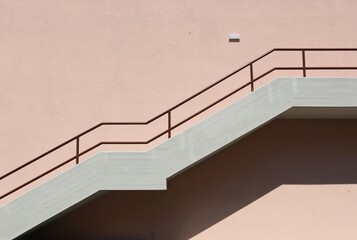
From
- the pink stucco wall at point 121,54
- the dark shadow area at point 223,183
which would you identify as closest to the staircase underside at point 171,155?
the dark shadow area at point 223,183

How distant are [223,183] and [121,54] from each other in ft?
10.1

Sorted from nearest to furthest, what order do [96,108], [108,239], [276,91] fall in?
[276,91], [108,239], [96,108]

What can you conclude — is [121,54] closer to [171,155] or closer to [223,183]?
[171,155]

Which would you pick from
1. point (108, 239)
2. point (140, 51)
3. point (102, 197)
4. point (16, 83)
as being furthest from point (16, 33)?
point (108, 239)

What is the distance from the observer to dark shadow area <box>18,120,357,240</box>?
8.38 metres

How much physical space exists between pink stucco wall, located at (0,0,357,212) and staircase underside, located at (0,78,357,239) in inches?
63.1

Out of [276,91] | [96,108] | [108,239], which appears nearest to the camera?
[276,91]

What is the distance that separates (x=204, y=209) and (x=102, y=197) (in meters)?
1.80

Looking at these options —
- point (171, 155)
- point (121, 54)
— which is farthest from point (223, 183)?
point (121, 54)

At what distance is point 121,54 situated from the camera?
9133 millimetres

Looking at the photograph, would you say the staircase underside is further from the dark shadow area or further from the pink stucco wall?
the pink stucco wall

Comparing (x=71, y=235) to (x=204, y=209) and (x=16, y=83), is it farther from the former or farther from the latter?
(x=16, y=83)

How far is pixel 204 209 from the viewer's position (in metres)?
8.46

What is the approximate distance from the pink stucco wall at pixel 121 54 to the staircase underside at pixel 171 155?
1603 mm
